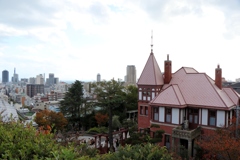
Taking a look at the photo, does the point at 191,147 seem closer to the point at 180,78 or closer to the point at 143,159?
the point at 180,78

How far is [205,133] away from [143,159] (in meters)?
9.58

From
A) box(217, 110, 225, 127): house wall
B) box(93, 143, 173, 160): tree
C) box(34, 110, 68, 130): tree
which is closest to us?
box(93, 143, 173, 160): tree

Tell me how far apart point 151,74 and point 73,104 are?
15.7 m

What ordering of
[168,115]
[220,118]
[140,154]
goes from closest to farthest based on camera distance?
1. [140,154]
2. [220,118]
3. [168,115]

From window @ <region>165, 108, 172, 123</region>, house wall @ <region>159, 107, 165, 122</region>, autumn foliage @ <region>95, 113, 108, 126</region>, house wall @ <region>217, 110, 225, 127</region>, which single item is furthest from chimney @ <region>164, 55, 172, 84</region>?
autumn foliage @ <region>95, 113, 108, 126</region>

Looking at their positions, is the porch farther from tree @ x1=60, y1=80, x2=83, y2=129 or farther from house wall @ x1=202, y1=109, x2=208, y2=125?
tree @ x1=60, y1=80, x2=83, y2=129

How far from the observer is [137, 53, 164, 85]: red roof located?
17.7 m

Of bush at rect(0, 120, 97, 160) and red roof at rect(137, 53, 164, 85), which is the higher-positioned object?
red roof at rect(137, 53, 164, 85)

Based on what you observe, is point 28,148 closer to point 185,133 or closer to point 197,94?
point 185,133

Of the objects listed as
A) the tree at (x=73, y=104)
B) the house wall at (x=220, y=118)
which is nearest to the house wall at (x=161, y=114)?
the house wall at (x=220, y=118)

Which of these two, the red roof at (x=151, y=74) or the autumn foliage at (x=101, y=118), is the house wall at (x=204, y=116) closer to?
the red roof at (x=151, y=74)

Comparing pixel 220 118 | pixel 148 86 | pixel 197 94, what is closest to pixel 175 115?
pixel 197 94

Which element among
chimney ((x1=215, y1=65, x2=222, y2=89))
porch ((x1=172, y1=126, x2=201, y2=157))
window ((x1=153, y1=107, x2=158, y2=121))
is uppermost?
chimney ((x1=215, y1=65, x2=222, y2=89))

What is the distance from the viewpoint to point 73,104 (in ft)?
98.5
